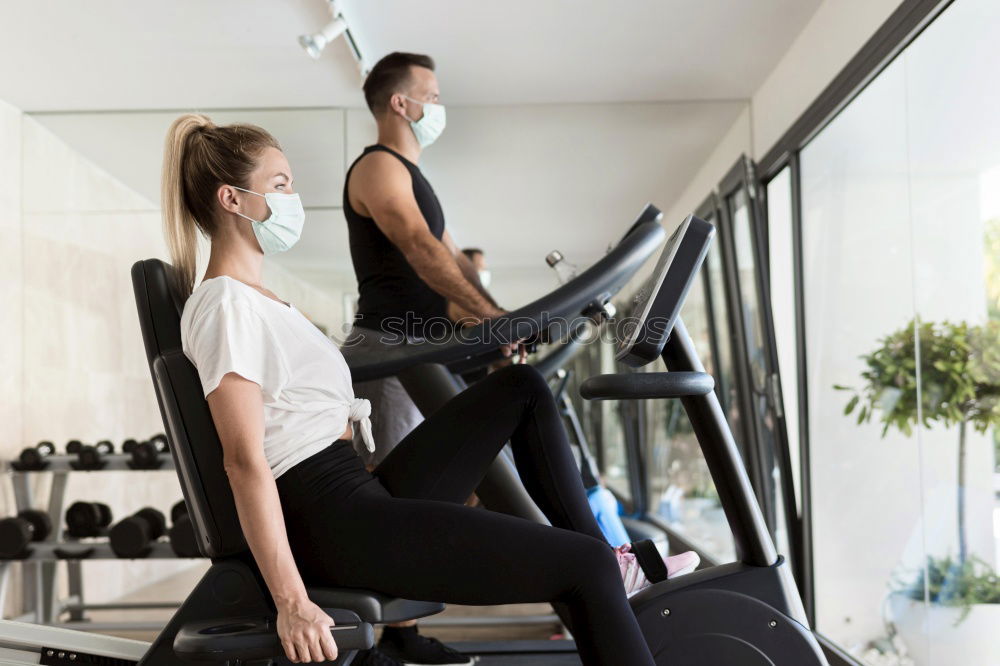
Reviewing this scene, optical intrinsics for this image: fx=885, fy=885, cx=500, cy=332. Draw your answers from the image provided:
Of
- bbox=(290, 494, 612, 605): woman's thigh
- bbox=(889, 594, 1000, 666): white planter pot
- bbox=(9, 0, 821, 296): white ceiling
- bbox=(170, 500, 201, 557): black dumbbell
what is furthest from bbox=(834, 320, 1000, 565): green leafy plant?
bbox=(170, 500, 201, 557): black dumbbell

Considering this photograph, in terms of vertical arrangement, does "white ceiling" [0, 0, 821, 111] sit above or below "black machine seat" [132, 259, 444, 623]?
above

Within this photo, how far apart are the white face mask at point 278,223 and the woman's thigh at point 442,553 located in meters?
0.42

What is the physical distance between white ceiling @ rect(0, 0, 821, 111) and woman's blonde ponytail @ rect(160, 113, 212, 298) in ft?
5.91

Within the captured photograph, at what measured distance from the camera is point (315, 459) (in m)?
1.20

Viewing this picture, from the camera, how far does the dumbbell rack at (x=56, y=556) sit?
3246 mm

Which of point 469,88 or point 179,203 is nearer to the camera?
point 179,203

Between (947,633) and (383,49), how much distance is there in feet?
8.65

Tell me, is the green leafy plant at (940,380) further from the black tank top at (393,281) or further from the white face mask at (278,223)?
the white face mask at (278,223)

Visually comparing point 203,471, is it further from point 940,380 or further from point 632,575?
point 940,380

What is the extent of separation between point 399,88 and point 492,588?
1449mm

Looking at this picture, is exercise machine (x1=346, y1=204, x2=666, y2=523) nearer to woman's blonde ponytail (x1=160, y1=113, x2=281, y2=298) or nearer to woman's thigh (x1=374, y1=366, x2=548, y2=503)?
woman's thigh (x1=374, y1=366, x2=548, y2=503)

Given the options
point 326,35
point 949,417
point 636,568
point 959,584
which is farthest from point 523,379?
point 326,35

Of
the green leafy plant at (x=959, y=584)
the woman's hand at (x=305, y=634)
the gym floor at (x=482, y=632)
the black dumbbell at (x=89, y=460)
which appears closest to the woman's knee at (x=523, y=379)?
the woman's hand at (x=305, y=634)

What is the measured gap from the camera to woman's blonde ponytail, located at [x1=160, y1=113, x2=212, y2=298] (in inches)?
49.8
